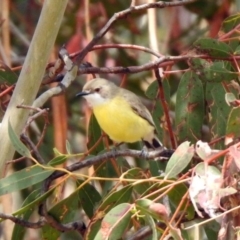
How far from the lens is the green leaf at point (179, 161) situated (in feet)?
4.10

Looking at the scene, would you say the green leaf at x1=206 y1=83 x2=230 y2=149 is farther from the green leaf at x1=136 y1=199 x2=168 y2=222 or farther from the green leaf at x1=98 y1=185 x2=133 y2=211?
the green leaf at x1=136 y1=199 x2=168 y2=222

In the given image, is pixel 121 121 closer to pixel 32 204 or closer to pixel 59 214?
pixel 59 214

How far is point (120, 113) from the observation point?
88.6 inches

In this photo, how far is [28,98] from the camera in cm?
141

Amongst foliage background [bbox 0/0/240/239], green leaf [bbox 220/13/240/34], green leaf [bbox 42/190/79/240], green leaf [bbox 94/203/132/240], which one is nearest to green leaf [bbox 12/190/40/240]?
green leaf [bbox 42/190/79/240]

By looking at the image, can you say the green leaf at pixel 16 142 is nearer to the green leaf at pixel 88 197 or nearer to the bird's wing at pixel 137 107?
the green leaf at pixel 88 197

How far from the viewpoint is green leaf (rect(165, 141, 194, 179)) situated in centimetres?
125

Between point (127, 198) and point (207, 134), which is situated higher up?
point (127, 198)

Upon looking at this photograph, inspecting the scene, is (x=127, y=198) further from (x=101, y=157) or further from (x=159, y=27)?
(x=159, y=27)

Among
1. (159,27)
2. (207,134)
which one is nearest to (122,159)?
(207,134)

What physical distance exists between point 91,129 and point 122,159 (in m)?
0.13

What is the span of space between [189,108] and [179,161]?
48 cm

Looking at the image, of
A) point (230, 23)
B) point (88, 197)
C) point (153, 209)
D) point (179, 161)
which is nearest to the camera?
point (153, 209)

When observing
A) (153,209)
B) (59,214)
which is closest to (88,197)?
(59,214)
